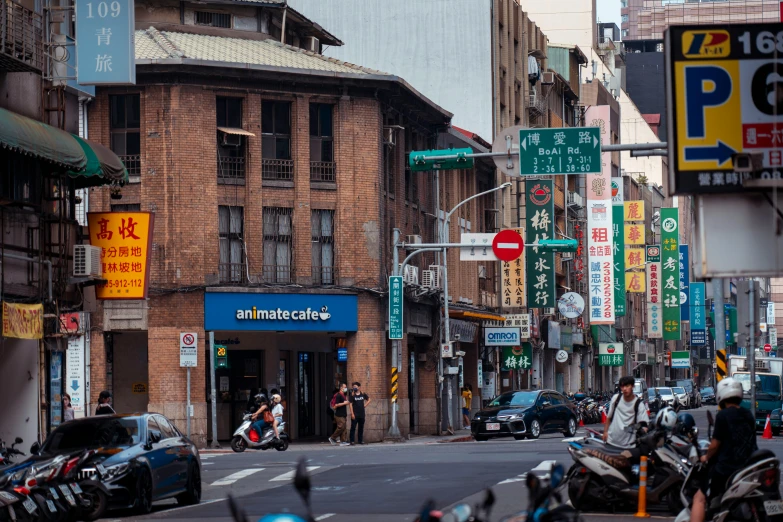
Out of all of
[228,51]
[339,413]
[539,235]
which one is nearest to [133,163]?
[228,51]

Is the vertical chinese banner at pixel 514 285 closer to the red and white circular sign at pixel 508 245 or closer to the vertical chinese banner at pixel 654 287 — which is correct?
the red and white circular sign at pixel 508 245

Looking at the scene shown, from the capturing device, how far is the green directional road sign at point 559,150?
85.3ft

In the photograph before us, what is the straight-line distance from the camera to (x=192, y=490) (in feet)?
70.5

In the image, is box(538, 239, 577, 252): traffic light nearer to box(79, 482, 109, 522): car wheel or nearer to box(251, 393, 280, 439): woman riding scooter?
box(251, 393, 280, 439): woman riding scooter

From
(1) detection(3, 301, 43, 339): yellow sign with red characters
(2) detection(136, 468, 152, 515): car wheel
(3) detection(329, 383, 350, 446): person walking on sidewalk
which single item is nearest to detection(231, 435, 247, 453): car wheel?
(3) detection(329, 383, 350, 446): person walking on sidewalk

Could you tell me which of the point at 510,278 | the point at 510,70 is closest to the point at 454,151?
the point at 510,278

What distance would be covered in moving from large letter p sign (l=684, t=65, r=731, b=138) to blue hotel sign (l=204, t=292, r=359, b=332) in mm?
33671

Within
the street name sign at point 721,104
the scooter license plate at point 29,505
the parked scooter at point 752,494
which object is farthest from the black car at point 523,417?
the street name sign at point 721,104

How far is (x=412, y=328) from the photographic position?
161ft

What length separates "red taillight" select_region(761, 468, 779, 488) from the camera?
1352 cm

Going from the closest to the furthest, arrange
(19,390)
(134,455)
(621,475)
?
(621,475) < (134,455) < (19,390)

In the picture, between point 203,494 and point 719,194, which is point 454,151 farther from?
point 719,194

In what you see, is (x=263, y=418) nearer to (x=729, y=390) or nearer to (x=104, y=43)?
(x=104, y=43)

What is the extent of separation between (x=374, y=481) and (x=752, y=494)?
11.2 m
